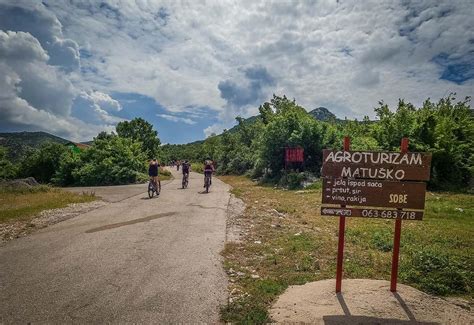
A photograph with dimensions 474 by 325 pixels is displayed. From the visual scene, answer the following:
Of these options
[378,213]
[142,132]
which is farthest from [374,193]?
[142,132]

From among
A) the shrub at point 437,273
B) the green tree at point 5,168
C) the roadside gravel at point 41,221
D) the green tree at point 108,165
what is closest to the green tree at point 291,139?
the green tree at point 108,165

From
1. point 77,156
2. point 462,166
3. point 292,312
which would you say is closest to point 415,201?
point 292,312

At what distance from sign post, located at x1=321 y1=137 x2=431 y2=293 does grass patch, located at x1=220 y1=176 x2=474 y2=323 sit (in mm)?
1338

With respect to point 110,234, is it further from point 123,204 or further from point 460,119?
point 460,119

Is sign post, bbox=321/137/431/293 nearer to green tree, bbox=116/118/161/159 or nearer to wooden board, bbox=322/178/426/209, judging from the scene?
wooden board, bbox=322/178/426/209

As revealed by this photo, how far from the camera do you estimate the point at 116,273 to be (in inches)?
281

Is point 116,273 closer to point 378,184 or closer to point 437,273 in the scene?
point 378,184

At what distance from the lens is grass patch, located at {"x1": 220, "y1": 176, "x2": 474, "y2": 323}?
21.2 ft

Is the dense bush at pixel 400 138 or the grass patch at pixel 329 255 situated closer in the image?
the grass patch at pixel 329 255

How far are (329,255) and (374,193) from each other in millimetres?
3207

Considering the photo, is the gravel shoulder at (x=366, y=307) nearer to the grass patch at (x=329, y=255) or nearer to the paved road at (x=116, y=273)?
the grass patch at (x=329, y=255)

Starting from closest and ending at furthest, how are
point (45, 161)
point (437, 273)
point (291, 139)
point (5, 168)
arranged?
point (437, 273) → point (291, 139) → point (45, 161) → point (5, 168)

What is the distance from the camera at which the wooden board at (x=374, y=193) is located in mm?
6016

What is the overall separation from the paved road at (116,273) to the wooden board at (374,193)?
2747 millimetres
